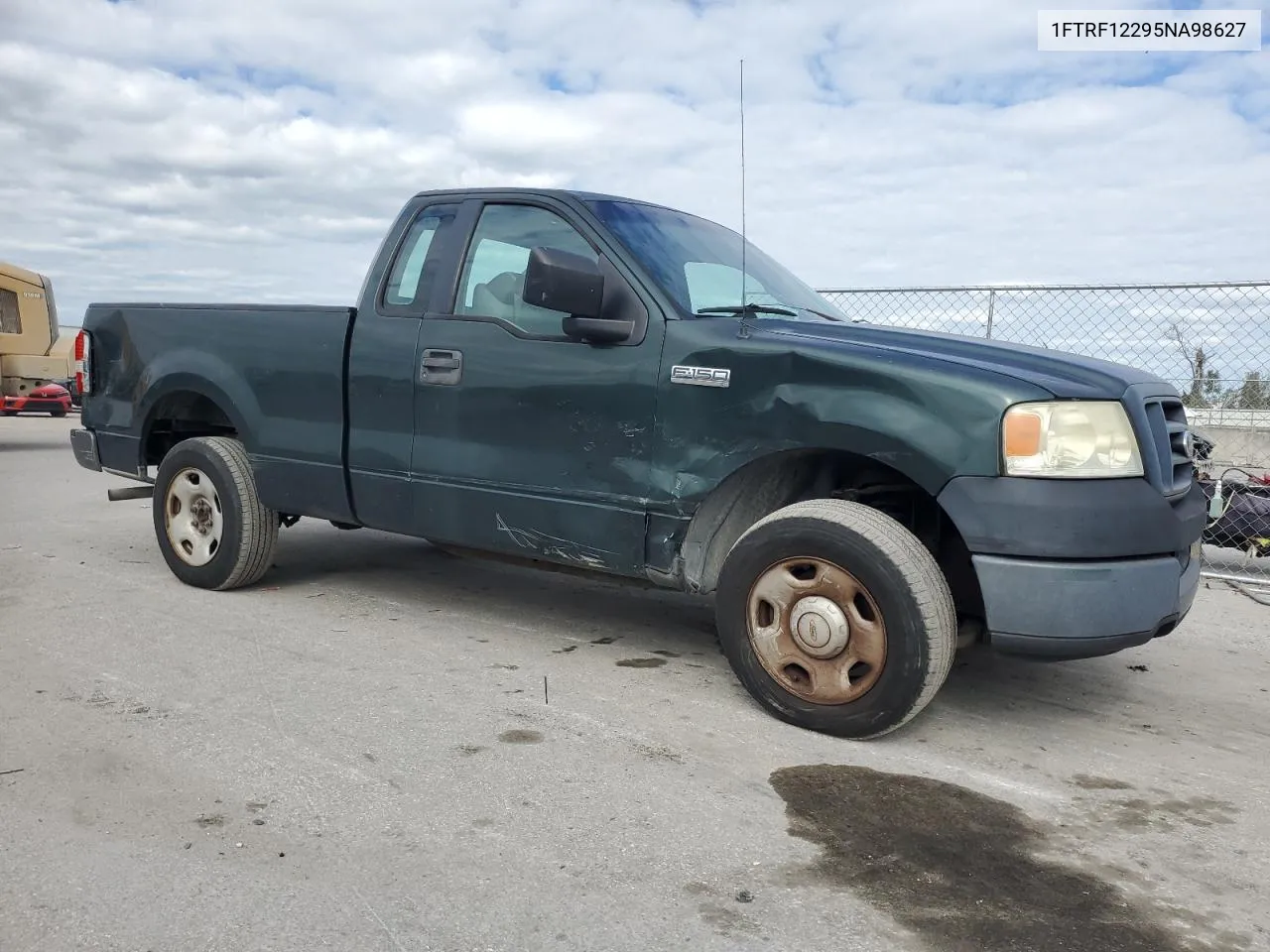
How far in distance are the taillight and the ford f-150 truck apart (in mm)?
713

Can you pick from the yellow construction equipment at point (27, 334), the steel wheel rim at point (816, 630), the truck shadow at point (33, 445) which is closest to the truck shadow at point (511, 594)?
the steel wheel rim at point (816, 630)

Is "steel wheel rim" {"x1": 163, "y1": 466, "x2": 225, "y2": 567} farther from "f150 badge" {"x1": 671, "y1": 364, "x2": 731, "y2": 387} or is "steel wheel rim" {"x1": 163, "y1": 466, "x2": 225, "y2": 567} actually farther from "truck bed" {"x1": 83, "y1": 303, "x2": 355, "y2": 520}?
"f150 badge" {"x1": 671, "y1": 364, "x2": 731, "y2": 387}

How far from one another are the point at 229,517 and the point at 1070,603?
4009 mm

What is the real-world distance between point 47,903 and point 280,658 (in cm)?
199

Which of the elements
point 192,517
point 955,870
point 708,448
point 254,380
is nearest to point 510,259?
point 708,448

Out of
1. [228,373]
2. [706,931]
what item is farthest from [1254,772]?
[228,373]

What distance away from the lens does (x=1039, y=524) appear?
3309 millimetres

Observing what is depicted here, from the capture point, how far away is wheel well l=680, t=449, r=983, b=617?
3.96m

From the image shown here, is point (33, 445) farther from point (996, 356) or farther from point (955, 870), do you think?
point (955, 870)

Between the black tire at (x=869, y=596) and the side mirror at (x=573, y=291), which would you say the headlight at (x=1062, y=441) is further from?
the side mirror at (x=573, y=291)

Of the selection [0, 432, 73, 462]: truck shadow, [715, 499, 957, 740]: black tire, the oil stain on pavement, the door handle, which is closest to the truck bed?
the door handle

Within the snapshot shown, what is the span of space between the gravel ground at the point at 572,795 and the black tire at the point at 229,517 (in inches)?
11.9

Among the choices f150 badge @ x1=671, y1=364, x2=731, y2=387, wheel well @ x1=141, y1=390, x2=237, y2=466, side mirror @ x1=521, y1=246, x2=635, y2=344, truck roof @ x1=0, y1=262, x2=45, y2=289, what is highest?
truck roof @ x1=0, y1=262, x2=45, y2=289

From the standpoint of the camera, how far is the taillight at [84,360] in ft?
20.1
